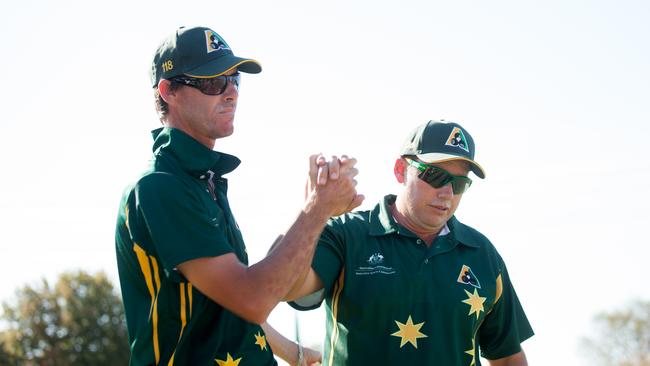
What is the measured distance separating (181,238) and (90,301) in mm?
36043

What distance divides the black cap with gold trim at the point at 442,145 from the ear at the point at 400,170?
0.21 feet

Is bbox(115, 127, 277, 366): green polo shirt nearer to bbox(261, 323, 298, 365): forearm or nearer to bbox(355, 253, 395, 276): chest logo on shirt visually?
bbox(355, 253, 395, 276): chest logo on shirt

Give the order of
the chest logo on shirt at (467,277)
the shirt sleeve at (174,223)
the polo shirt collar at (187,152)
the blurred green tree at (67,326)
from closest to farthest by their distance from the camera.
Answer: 1. the shirt sleeve at (174,223)
2. the polo shirt collar at (187,152)
3. the chest logo on shirt at (467,277)
4. the blurred green tree at (67,326)

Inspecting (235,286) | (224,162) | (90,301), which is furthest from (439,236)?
(90,301)

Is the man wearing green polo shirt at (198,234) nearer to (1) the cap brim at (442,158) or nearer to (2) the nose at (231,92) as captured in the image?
(2) the nose at (231,92)

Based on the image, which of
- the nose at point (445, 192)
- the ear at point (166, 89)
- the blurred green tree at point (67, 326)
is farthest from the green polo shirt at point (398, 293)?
the blurred green tree at point (67, 326)

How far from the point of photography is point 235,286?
425cm

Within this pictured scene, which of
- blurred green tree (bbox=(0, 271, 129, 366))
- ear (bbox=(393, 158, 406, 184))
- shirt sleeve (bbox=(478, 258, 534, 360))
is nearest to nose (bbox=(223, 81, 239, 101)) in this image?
ear (bbox=(393, 158, 406, 184))

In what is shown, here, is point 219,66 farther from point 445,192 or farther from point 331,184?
point 445,192

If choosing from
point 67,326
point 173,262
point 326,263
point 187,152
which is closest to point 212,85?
point 187,152

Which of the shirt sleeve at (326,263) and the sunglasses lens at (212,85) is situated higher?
the sunglasses lens at (212,85)

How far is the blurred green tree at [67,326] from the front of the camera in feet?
125

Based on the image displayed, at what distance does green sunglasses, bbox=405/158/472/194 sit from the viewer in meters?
6.29

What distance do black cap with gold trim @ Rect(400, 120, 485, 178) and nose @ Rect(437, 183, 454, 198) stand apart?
0.53ft
